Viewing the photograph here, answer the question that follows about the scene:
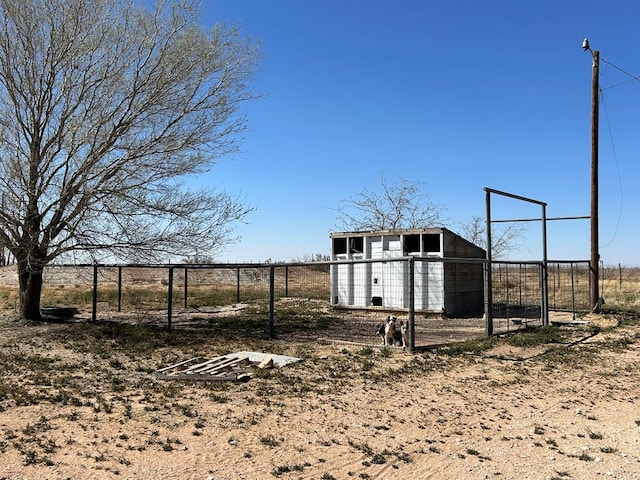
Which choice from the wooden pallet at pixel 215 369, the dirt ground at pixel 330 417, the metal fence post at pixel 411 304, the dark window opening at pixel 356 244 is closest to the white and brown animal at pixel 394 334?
the metal fence post at pixel 411 304

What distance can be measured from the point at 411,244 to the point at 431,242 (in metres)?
0.80

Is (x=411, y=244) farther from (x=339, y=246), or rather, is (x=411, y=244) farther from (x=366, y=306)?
(x=339, y=246)

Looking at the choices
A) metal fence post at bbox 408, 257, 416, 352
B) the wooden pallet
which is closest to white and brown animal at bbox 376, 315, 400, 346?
metal fence post at bbox 408, 257, 416, 352

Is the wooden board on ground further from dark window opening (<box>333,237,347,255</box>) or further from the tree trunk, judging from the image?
dark window opening (<box>333,237,347,255</box>)

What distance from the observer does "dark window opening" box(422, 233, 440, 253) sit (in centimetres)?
1591

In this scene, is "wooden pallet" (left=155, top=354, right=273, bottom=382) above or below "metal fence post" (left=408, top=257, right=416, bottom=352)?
below

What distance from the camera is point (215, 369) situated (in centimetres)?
784

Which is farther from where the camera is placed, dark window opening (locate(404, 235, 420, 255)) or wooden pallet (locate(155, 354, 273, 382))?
dark window opening (locate(404, 235, 420, 255))

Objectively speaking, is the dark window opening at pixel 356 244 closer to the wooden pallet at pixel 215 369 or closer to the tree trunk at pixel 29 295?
the wooden pallet at pixel 215 369

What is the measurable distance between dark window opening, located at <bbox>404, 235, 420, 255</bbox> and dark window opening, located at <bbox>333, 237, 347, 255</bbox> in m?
2.49

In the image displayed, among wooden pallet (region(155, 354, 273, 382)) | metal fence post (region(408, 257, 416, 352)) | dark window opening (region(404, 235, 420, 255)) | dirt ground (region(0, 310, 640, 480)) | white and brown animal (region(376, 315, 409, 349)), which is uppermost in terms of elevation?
dark window opening (region(404, 235, 420, 255))

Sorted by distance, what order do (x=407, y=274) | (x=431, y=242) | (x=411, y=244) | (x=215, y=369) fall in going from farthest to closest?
1. (x=411, y=244)
2. (x=431, y=242)
3. (x=407, y=274)
4. (x=215, y=369)

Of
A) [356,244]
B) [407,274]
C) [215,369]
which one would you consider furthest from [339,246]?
[215,369]

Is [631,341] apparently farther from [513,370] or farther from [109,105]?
[109,105]
